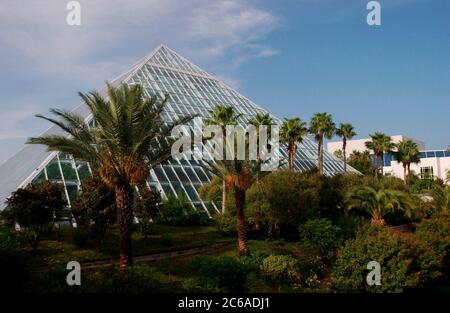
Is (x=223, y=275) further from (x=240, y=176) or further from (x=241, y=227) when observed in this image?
(x=240, y=176)

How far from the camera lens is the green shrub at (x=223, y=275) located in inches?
668

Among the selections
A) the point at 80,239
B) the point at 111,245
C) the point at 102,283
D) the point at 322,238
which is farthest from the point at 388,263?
the point at 80,239

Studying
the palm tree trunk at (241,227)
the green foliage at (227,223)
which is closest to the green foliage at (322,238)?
the palm tree trunk at (241,227)

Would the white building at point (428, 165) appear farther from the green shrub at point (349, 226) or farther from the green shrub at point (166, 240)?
the green shrub at point (166, 240)

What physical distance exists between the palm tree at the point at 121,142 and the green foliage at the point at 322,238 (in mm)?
10624

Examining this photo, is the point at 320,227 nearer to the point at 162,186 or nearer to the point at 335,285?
the point at 335,285

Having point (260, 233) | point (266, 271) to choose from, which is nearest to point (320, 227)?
point (266, 271)

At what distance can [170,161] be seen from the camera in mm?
38844

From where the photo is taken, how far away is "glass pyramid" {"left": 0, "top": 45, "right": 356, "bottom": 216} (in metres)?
33.2

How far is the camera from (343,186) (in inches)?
1500

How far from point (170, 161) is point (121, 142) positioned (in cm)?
1936

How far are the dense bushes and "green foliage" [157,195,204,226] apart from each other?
52.0 ft
